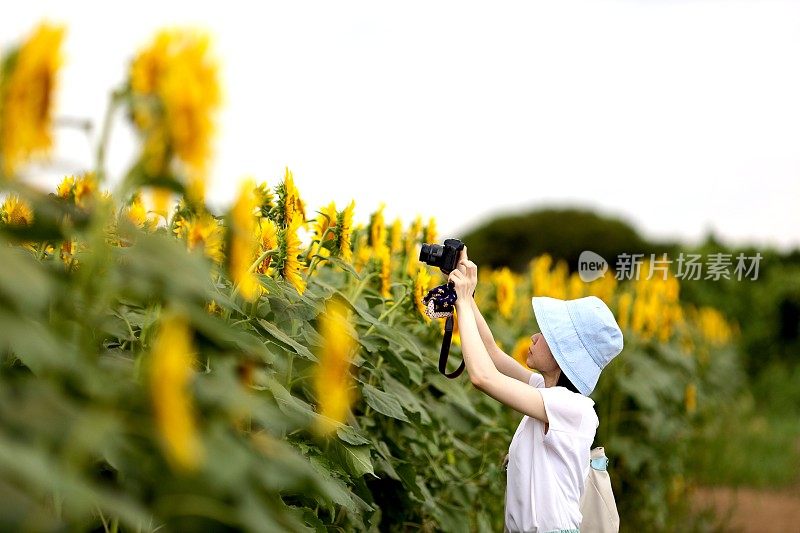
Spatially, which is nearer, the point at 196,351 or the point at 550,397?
the point at 196,351

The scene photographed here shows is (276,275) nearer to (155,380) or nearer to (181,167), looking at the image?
(181,167)

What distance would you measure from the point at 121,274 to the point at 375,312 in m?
1.73

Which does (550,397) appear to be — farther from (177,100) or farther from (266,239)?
(177,100)

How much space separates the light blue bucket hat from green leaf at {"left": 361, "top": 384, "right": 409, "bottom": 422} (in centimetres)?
50

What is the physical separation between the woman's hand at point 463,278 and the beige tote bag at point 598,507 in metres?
0.65

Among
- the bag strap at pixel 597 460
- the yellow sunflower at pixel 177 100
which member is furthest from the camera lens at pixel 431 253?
the yellow sunflower at pixel 177 100

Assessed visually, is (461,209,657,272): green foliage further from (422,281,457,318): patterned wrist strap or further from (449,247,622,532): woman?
(422,281,457,318): patterned wrist strap

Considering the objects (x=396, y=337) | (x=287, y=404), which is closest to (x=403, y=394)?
(x=396, y=337)

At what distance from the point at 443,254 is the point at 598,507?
814 mm

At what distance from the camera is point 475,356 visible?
241 centimetres

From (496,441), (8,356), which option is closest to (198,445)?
(8,356)

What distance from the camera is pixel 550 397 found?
2486 millimetres

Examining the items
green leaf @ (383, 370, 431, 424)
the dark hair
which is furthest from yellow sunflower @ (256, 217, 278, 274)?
the dark hair

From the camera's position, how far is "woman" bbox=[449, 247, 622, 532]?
8.00 ft
